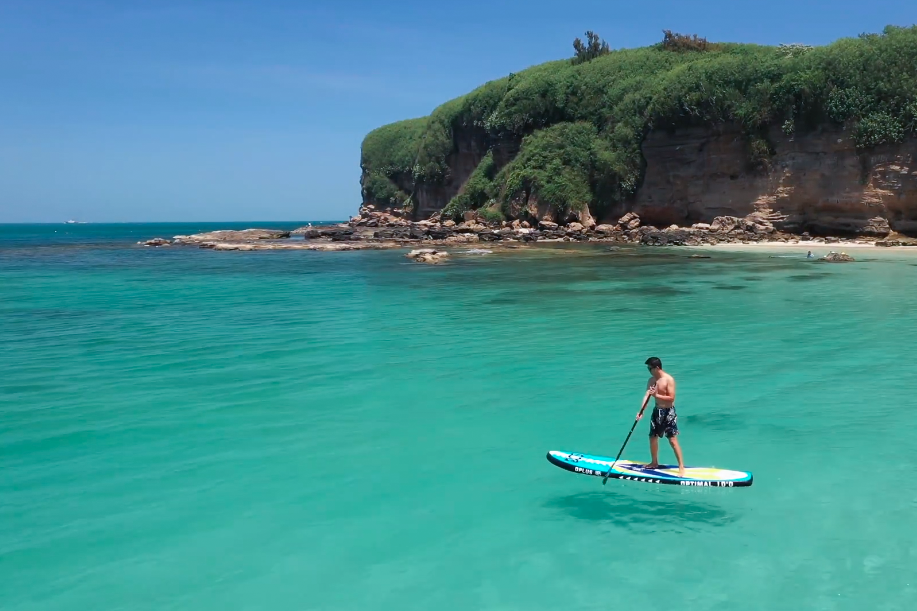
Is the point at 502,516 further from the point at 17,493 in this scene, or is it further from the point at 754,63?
the point at 754,63

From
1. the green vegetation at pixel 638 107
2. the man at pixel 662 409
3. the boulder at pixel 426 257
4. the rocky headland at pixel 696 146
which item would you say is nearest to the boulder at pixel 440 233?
the rocky headland at pixel 696 146

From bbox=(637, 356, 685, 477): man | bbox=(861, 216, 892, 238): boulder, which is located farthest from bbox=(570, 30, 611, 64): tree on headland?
bbox=(637, 356, 685, 477): man

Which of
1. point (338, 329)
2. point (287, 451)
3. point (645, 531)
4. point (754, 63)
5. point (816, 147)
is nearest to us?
point (645, 531)

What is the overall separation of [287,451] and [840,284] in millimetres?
21574

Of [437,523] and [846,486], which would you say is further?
[846,486]

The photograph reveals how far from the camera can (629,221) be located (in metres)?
51.8

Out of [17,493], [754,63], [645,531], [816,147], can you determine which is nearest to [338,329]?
[17,493]

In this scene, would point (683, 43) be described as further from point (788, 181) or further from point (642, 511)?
point (642, 511)

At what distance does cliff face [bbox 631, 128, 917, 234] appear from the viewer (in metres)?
39.3

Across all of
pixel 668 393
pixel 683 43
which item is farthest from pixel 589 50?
pixel 668 393

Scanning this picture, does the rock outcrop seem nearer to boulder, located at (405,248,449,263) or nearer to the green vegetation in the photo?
the green vegetation

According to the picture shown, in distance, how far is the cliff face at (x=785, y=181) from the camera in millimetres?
39344

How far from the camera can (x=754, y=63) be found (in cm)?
4584

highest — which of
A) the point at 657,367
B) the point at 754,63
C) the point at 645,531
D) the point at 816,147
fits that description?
the point at 754,63
